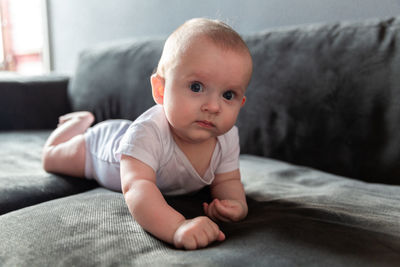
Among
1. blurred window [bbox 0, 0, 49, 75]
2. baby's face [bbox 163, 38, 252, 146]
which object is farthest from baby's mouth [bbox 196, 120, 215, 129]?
blurred window [bbox 0, 0, 49, 75]

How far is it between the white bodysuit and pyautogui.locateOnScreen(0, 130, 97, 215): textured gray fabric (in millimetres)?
94

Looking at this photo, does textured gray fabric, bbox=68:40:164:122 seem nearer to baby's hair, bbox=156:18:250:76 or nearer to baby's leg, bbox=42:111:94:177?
baby's leg, bbox=42:111:94:177

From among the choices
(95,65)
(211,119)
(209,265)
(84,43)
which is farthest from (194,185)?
(84,43)

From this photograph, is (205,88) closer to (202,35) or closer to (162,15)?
(202,35)

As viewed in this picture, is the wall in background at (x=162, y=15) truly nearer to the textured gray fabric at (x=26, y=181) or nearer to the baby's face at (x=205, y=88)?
the baby's face at (x=205, y=88)

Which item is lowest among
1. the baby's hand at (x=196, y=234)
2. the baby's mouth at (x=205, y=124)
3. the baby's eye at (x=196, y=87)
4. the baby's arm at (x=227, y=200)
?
the baby's arm at (x=227, y=200)

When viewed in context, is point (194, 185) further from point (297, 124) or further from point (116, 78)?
point (116, 78)

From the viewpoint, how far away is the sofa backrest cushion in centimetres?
128

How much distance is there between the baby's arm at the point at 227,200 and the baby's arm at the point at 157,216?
127 mm

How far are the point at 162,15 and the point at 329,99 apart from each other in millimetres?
1412

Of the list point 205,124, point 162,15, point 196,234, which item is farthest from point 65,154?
point 162,15

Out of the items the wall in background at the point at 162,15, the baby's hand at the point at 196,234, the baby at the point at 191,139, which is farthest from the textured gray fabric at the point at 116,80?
the baby's hand at the point at 196,234

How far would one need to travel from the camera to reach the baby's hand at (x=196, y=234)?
70 centimetres

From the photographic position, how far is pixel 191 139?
0.92m
